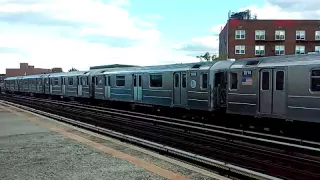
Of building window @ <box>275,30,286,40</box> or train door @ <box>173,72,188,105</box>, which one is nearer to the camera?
train door @ <box>173,72,188,105</box>

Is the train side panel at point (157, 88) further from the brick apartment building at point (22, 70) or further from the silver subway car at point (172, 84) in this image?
the brick apartment building at point (22, 70)

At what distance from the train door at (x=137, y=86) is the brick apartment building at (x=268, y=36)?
1605 inches

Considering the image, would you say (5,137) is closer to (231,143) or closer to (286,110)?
(231,143)

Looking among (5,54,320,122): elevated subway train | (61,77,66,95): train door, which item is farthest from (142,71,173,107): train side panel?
(61,77,66,95): train door

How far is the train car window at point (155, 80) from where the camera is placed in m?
23.1

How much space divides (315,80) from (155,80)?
11.6 metres

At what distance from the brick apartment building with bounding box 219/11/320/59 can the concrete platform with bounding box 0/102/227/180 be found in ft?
182

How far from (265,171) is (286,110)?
236 inches

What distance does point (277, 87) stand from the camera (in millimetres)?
14586

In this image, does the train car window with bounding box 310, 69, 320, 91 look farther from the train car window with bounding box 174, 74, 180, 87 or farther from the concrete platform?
the train car window with bounding box 174, 74, 180, 87

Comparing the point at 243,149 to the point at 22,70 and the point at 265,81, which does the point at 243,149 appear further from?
the point at 22,70

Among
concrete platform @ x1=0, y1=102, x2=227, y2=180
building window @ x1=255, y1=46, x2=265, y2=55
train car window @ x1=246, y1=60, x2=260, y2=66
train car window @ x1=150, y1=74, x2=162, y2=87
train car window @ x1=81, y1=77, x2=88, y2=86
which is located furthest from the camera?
building window @ x1=255, y1=46, x2=265, y2=55

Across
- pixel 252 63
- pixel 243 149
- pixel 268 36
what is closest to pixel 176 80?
pixel 252 63

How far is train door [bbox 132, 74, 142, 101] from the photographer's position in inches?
997
